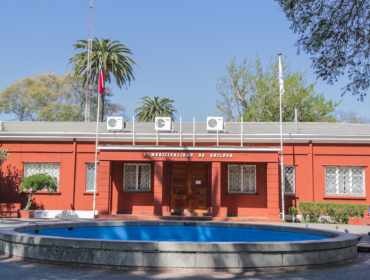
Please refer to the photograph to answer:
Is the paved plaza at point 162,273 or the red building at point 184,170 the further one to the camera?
the red building at point 184,170

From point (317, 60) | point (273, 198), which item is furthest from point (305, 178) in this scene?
point (317, 60)

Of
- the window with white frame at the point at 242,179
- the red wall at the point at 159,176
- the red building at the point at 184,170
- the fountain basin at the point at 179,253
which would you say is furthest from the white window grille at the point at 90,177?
the fountain basin at the point at 179,253

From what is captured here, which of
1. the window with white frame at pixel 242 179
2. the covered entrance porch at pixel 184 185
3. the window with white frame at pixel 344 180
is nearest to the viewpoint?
the covered entrance porch at pixel 184 185

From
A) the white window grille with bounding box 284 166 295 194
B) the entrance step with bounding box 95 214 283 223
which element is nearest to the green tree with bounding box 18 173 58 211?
the entrance step with bounding box 95 214 283 223

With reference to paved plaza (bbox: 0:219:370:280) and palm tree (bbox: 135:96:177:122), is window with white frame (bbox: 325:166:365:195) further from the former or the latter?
palm tree (bbox: 135:96:177:122)

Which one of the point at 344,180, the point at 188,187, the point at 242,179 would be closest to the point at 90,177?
the point at 188,187

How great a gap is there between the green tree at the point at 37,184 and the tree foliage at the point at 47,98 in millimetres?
27772

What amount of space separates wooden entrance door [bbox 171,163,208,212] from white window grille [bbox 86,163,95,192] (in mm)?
4262

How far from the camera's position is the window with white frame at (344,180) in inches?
797

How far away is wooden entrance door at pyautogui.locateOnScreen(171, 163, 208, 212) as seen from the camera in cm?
2056

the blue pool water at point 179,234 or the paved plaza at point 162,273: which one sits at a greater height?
the blue pool water at point 179,234

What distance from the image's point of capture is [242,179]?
20.6 meters

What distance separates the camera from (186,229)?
1261 centimetres

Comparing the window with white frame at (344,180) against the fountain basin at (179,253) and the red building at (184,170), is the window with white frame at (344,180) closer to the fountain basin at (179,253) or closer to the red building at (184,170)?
the red building at (184,170)
